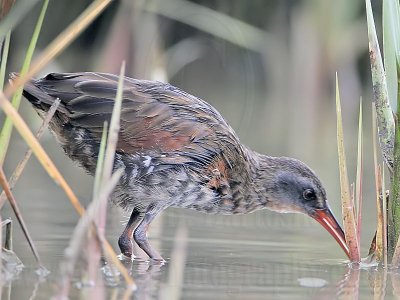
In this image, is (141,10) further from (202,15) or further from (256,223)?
(256,223)

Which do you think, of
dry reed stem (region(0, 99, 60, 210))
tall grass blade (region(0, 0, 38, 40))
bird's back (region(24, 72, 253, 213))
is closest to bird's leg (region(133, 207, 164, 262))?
bird's back (region(24, 72, 253, 213))

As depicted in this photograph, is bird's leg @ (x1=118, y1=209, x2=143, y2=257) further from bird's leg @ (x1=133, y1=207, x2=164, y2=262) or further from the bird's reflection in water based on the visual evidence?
the bird's reflection in water

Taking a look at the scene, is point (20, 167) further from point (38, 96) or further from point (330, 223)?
point (330, 223)

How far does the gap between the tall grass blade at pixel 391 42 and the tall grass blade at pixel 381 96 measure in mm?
43

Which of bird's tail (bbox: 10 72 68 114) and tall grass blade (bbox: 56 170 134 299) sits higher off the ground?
bird's tail (bbox: 10 72 68 114)

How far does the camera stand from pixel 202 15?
12070mm

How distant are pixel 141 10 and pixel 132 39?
0.36 metres

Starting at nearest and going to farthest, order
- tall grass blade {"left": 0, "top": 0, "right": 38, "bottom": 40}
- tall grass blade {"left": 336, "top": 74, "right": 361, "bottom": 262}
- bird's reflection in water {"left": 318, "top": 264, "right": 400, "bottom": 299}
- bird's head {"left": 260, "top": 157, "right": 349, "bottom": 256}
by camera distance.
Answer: tall grass blade {"left": 0, "top": 0, "right": 38, "bottom": 40}
bird's reflection in water {"left": 318, "top": 264, "right": 400, "bottom": 299}
tall grass blade {"left": 336, "top": 74, "right": 361, "bottom": 262}
bird's head {"left": 260, "top": 157, "right": 349, "bottom": 256}

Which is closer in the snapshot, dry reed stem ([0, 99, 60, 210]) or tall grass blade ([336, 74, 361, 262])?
dry reed stem ([0, 99, 60, 210])

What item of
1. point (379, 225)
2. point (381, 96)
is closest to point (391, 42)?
point (381, 96)

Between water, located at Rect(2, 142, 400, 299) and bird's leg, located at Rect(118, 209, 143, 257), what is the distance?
0.65ft

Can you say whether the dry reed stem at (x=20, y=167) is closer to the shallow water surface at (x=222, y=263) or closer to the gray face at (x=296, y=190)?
the shallow water surface at (x=222, y=263)

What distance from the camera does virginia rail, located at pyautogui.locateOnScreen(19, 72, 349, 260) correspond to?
600 centimetres

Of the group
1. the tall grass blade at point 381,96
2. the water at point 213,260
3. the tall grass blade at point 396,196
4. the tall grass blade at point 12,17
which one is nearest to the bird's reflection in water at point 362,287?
the water at point 213,260
